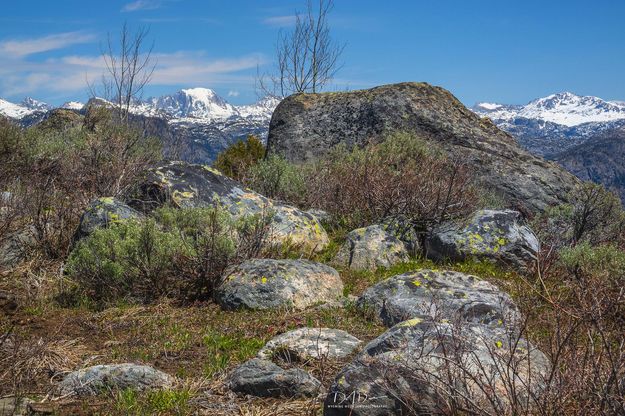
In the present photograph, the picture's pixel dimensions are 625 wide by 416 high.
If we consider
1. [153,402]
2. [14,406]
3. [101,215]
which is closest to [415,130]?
[101,215]

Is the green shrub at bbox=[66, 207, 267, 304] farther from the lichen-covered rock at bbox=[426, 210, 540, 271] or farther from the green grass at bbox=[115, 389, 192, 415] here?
the lichen-covered rock at bbox=[426, 210, 540, 271]

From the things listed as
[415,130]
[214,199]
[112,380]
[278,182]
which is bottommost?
[112,380]

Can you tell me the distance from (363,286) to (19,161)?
970cm

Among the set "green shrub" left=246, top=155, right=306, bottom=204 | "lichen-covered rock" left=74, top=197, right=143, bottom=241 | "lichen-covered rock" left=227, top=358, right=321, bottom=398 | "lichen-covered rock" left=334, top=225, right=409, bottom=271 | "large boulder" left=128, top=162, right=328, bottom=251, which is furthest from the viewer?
"green shrub" left=246, top=155, right=306, bottom=204

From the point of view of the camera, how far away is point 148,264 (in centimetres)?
739

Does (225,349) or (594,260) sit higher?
(594,260)

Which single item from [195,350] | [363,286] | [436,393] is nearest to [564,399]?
[436,393]

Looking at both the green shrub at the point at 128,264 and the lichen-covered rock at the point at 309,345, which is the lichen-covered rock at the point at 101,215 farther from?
the lichen-covered rock at the point at 309,345

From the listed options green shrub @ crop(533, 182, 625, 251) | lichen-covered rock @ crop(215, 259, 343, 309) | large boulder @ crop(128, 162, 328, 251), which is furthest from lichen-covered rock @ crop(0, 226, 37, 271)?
green shrub @ crop(533, 182, 625, 251)

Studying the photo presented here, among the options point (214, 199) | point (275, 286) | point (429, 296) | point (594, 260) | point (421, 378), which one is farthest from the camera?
point (214, 199)

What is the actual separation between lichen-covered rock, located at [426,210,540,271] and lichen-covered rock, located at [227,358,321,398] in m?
5.53

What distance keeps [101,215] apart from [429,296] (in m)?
5.00

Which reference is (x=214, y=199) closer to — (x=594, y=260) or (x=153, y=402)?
(x=153, y=402)

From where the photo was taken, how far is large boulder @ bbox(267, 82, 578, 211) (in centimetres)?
1494
